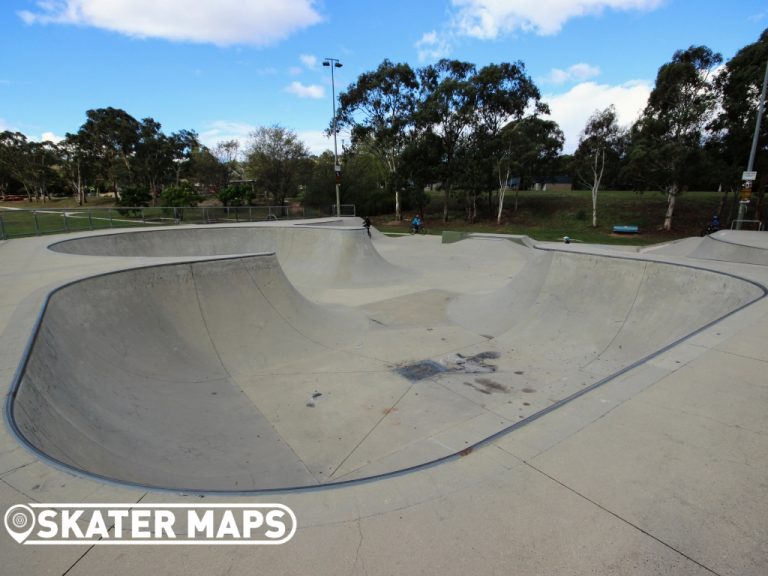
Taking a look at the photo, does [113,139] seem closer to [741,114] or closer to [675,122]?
[675,122]

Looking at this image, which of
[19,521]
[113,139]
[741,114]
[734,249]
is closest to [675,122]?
[741,114]

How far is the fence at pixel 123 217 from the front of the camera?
15.4 m

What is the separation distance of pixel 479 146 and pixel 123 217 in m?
25.6

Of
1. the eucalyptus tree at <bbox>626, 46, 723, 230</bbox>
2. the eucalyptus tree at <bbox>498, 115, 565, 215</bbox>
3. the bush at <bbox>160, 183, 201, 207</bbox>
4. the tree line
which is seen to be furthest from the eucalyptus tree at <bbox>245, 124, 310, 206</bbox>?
the eucalyptus tree at <bbox>626, 46, 723, 230</bbox>

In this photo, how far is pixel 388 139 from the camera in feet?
112

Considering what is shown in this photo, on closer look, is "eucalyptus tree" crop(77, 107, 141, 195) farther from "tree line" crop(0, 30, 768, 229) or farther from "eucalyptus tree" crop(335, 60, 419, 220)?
"eucalyptus tree" crop(335, 60, 419, 220)

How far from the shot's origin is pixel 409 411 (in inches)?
193

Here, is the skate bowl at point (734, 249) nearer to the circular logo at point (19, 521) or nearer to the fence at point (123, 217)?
the circular logo at point (19, 521)

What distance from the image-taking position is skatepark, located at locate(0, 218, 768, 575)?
5.81 ft

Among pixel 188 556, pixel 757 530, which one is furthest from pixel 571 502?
pixel 188 556

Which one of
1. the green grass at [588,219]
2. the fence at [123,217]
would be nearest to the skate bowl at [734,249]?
the green grass at [588,219]

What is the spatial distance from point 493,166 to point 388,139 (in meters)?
10.8

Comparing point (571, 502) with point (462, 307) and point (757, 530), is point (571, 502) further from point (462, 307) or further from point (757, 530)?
point (462, 307)

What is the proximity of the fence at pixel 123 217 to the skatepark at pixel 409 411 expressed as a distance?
303 inches
